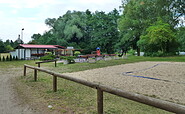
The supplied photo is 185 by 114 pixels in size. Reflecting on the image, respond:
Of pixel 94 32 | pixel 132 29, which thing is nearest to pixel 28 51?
pixel 94 32

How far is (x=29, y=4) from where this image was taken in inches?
500

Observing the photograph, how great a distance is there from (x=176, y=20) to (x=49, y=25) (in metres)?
42.0

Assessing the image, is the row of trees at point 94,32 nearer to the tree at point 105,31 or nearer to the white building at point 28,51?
the tree at point 105,31

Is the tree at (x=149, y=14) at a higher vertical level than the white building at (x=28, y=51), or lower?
higher

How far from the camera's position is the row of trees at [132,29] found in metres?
13.6

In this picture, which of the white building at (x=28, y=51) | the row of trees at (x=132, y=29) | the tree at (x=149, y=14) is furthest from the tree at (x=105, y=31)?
the white building at (x=28, y=51)

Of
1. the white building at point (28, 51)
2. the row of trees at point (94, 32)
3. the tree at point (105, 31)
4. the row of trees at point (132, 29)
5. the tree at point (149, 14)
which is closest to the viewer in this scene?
the tree at point (149, 14)

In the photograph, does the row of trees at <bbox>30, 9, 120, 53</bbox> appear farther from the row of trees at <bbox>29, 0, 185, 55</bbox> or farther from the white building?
the white building

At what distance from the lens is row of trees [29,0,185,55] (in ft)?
44.5

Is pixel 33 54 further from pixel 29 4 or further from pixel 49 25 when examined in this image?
pixel 49 25

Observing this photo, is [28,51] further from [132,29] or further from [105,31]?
[132,29]

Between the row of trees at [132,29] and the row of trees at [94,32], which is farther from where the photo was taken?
the row of trees at [94,32]

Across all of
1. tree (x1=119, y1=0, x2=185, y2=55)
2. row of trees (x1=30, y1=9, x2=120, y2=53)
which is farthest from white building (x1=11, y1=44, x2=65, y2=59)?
tree (x1=119, y1=0, x2=185, y2=55)

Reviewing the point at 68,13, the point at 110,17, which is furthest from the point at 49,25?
the point at 110,17
